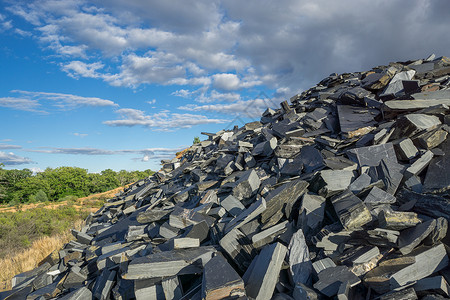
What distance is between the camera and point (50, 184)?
33812 millimetres

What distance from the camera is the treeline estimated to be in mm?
31578

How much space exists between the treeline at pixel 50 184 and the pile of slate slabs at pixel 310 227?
31.4 m

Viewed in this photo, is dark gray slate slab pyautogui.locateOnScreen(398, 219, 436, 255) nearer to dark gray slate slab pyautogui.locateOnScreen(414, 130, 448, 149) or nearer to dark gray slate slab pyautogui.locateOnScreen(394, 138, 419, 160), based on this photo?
dark gray slate slab pyautogui.locateOnScreen(394, 138, 419, 160)

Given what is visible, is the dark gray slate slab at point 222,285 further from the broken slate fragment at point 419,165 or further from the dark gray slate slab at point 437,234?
the broken slate fragment at point 419,165

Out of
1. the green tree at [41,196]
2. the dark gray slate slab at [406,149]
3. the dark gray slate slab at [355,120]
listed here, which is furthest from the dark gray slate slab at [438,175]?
the green tree at [41,196]

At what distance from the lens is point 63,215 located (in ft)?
56.4

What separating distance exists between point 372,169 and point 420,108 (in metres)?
2.60

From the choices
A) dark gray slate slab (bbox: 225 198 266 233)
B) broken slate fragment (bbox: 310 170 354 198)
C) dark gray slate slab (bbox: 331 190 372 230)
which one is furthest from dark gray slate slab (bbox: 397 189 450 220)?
dark gray slate slab (bbox: 225 198 266 233)

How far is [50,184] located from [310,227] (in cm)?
Result: 3890

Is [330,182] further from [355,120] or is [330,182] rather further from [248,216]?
[355,120]

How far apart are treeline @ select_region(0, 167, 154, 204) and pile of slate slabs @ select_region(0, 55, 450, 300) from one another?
31446mm

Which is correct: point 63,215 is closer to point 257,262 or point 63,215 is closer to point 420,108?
point 257,262

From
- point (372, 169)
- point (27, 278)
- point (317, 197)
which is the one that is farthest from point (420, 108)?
point (27, 278)

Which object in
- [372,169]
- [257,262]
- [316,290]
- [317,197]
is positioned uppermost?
[372,169]
